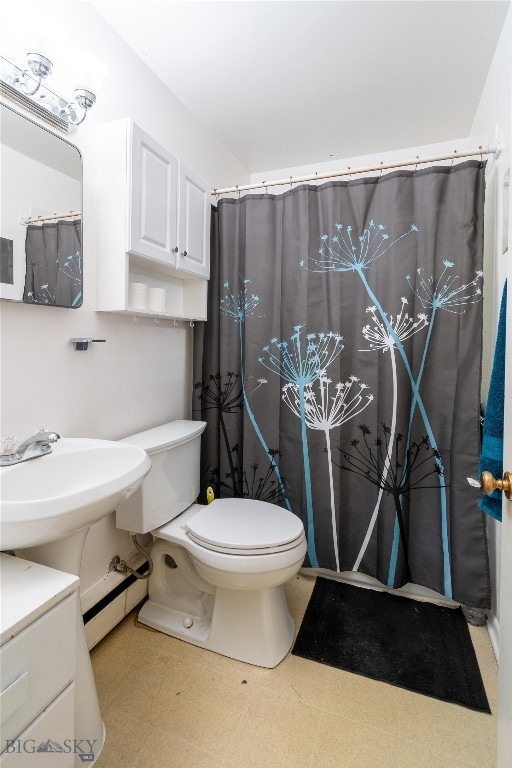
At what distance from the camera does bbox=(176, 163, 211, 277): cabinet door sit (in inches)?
65.6

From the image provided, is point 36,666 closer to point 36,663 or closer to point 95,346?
point 36,663

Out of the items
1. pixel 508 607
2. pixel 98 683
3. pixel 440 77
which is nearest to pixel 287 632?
pixel 98 683

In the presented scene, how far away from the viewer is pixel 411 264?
5.42ft

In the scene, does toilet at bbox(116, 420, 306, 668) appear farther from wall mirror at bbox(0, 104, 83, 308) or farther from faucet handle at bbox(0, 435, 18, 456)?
wall mirror at bbox(0, 104, 83, 308)

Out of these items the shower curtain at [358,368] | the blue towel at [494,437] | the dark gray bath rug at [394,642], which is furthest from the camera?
the shower curtain at [358,368]

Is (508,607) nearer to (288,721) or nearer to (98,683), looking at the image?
(288,721)

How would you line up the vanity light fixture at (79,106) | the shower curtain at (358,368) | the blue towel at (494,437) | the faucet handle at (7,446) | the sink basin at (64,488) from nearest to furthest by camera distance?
the sink basin at (64,488) → the blue towel at (494,437) → the faucet handle at (7,446) → the vanity light fixture at (79,106) → the shower curtain at (358,368)

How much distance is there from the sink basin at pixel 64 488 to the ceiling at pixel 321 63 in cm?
163

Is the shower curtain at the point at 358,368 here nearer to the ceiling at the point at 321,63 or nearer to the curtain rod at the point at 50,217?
the ceiling at the point at 321,63

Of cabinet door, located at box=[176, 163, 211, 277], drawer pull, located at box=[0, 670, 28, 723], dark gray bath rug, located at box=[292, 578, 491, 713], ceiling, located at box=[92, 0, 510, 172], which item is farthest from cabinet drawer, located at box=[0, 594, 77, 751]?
ceiling, located at box=[92, 0, 510, 172]

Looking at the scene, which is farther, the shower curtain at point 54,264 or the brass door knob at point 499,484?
the shower curtain at point 54,264

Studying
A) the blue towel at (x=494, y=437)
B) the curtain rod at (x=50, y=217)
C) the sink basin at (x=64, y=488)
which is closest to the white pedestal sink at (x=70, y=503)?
the sink basin at (x=64, y=488)

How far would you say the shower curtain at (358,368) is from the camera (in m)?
1.60

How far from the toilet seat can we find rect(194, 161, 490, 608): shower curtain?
0.34 m
